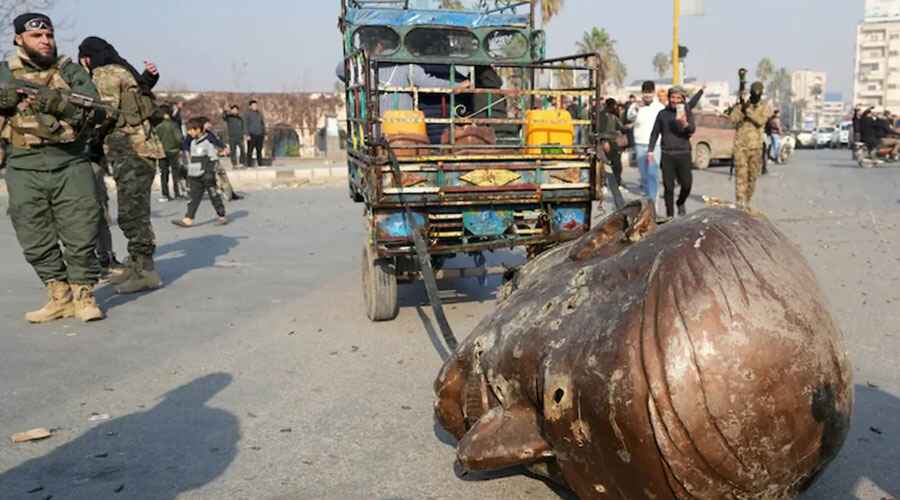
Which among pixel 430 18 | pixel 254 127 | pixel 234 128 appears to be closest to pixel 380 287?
pixel 430 18

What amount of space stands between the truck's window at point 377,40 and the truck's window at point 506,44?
3.26 ft

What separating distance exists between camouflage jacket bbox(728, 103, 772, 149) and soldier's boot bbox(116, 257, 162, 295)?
8.29 meters

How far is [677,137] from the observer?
31.8 feet

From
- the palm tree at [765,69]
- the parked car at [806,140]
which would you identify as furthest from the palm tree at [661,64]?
the parked car at [806,140]

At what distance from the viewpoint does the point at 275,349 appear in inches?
213

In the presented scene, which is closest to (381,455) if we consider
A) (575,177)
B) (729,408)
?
(729,408)

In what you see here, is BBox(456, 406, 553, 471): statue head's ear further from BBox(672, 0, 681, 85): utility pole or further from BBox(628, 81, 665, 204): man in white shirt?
BBox(672, 0, 681, 85): utility pole

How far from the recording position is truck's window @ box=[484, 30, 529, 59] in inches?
311

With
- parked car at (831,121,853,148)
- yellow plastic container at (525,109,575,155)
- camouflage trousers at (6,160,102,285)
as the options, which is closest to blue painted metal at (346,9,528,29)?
yellow plastic container at (525,109,575,155)

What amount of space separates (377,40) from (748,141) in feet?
19.8

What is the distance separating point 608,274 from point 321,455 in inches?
68.0

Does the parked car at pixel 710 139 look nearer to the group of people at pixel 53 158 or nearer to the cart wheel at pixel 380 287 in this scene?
the cart wheel at pixel 380 287

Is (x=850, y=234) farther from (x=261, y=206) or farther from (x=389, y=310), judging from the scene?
(x=261, y=206)

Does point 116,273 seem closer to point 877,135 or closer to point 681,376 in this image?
point 681,376
